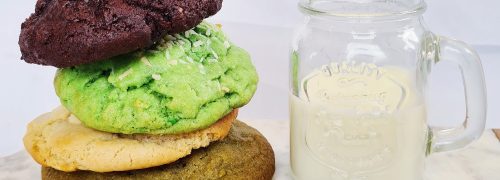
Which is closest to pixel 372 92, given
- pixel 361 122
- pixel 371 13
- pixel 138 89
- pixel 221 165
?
pixel 361 122

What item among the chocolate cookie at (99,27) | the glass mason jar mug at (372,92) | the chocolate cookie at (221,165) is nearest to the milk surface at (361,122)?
the glass mason jar mug at (372,92)

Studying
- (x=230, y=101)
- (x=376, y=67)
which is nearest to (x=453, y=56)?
(x=376, y=67)

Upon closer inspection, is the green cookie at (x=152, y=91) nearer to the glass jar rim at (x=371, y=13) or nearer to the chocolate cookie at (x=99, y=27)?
the chocolate cookie at (x=99, y=27)

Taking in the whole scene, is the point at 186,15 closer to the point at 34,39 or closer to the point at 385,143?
the point at 34,39

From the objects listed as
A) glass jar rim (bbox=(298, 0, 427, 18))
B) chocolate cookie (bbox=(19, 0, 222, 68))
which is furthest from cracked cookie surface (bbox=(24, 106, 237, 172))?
glass jar rim (bbox=(298, 0, 427, 18))

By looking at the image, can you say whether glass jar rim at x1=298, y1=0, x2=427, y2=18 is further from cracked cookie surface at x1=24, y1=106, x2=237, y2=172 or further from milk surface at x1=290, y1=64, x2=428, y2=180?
cracked cookie surface at x1=24, y1=106, x2=237, y2=172

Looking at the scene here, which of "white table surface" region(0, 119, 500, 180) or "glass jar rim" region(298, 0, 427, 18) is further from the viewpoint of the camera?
"white table surface" region(0, 119, 500, 180)

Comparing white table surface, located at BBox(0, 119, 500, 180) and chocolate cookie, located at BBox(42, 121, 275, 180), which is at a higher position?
chocolate cookie, located at BBox(42, 121, 275, 180)
